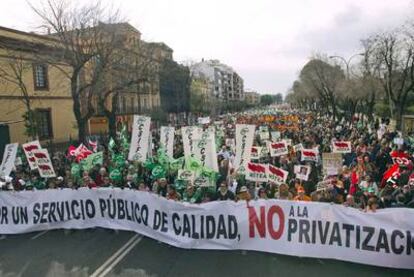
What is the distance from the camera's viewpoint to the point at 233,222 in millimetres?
8531

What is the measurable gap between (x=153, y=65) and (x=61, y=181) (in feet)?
69.5

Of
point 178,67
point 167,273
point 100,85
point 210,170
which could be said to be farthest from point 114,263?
point 178,67

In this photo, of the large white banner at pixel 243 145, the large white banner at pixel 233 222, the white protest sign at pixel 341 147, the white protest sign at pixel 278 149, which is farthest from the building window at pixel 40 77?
the large white banner at pixel 243 145

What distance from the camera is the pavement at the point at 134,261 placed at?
7652mm

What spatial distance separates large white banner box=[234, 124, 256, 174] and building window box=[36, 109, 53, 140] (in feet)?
86.9

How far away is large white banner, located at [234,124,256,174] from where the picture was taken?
10742 mm

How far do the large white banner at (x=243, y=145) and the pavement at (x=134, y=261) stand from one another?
9.12 ft

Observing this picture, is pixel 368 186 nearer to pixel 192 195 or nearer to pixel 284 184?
pixel 284 184

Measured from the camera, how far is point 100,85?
27031mm

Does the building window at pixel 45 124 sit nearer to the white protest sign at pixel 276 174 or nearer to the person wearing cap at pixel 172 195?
the person wearing cap at pixel 172 195

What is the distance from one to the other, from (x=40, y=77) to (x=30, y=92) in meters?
2.15

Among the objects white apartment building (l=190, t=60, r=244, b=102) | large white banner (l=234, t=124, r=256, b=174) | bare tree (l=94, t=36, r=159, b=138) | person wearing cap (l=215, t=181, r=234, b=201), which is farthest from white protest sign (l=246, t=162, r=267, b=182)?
white apartment building (l=190, t=60, r=244, b=102)

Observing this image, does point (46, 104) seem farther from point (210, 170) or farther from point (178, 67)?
point (178, 67)

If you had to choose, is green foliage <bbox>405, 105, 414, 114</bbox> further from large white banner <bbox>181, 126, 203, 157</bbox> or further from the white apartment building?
the white apartment building
